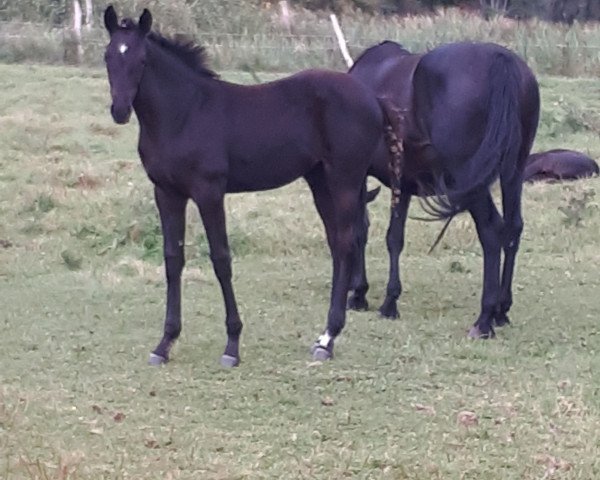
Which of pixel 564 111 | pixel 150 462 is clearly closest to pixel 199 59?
pixel 150 462

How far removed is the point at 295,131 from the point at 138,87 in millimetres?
921

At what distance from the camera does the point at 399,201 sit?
8062mm

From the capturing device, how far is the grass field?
5.04 metres

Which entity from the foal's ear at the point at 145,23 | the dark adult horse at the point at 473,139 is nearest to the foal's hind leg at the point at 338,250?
the dark adult horse at the point at 473,139

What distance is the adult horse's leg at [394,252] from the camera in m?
7.86

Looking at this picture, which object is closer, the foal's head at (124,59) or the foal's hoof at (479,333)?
the foal's head at (124,59)

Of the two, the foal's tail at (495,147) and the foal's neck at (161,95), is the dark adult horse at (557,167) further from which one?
the foal's neck at (161,95)

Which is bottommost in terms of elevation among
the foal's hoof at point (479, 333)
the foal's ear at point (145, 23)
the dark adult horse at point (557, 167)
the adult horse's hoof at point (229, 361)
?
the dark adult horse at point (557, 167)

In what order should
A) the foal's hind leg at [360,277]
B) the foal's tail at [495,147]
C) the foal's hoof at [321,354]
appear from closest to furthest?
the foal's hoof at [321,354] < the foal's tail at [495,147] < the foal's hind leg at [360,277]

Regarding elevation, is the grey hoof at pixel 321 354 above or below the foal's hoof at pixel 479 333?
above

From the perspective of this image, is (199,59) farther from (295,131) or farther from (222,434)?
(222,434)

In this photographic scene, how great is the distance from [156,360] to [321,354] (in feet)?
3.10

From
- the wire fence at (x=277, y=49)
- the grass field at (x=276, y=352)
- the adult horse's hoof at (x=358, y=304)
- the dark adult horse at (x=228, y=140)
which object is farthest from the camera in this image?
the wire fence at (x=277, y=49)

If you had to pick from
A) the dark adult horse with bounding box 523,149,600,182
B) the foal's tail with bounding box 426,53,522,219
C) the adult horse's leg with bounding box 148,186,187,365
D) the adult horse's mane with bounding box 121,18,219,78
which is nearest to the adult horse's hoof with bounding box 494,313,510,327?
the foal's tail with bounding box 426,53,522,219
